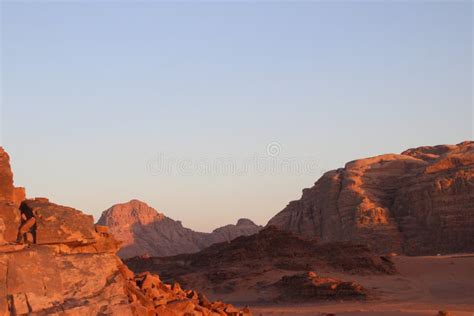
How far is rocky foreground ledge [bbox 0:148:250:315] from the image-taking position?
23.5 ft

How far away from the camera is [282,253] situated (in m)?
36.7

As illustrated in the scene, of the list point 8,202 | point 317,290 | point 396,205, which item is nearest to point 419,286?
point 317,290

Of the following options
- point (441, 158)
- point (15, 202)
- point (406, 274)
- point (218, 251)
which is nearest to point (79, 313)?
point (15, 202)

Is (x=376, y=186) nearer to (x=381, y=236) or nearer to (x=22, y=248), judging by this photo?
(x=381, y=236)

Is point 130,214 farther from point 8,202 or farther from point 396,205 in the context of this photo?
point 8,202

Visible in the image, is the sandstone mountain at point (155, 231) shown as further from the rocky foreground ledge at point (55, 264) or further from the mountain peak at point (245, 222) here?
the rocky foreground ledge at point (55, 264)

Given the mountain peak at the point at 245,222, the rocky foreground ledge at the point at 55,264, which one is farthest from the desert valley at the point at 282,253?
the mountain peak at the point at 245,222

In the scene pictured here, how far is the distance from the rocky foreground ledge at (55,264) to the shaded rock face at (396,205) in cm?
4917

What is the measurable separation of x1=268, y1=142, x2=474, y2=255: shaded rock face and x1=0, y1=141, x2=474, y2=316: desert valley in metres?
0.11

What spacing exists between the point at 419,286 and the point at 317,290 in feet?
22.6

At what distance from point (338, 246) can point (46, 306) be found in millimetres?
31139

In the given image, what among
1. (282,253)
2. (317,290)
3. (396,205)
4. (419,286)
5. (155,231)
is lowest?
(419,286)

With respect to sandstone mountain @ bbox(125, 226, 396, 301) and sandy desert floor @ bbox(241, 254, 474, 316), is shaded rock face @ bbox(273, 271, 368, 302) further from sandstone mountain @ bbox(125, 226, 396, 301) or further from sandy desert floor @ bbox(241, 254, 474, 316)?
sandy desert floor @ bbox(241, 254, 474, 316)

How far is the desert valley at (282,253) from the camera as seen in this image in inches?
298
